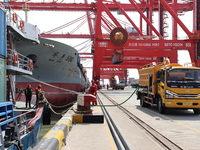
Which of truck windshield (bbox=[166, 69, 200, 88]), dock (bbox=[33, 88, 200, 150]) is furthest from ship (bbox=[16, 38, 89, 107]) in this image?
dock (bbox=[33, 88, 200, 150])

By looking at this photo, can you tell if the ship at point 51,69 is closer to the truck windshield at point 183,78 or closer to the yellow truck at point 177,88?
the yellow truck at point 177,88

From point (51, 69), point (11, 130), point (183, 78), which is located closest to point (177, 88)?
point (183, 78)

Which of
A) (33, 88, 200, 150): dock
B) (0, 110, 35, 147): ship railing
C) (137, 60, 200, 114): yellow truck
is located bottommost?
(33, 88, 200, 150): dock

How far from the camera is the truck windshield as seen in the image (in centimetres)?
1127

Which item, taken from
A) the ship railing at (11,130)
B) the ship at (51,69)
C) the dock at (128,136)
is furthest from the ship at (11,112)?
the ship at (51,69)

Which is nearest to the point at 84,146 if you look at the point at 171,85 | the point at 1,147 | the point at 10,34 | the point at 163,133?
the point at 1,147

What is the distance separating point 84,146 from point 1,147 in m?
1.96

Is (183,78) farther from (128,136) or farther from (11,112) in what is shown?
(11,112)

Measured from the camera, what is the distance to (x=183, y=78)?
11.6 m

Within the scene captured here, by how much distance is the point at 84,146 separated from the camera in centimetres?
587

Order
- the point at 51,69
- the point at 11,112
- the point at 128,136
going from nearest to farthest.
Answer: the point at 128,136
the point at 11,112
the point at 51,69

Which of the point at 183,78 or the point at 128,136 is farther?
the point at 183,78

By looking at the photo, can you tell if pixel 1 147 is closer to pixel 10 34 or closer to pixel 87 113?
pixel 87 113

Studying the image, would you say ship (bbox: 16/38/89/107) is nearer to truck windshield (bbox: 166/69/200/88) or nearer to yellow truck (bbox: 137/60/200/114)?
yellow truck (bbox: 137/60/200/114)
